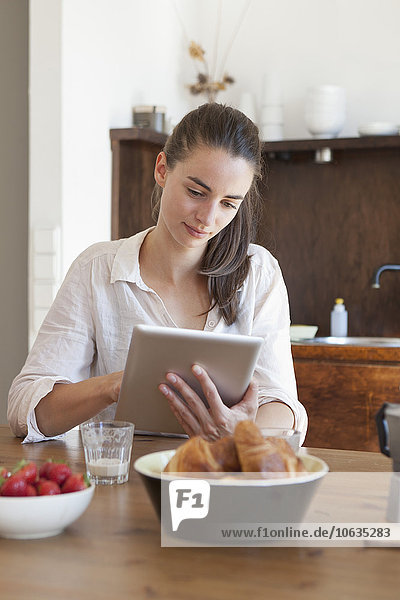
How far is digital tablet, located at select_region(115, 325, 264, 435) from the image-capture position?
1.41 meters

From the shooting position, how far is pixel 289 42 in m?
4.03

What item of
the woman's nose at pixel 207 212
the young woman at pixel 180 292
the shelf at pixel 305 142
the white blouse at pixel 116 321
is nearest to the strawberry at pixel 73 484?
the young woman at pixel 180 292

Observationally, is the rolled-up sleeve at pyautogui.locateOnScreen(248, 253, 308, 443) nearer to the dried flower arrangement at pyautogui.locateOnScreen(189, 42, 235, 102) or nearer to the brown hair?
the brown hair

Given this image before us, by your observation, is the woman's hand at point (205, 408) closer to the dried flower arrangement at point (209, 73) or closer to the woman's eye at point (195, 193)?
the woman's eye at point (195, 193)

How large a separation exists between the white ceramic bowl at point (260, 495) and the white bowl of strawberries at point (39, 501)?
0.31 ft

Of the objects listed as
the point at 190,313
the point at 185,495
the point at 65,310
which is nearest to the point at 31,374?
the point at 65,310

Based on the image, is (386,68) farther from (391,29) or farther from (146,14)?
(146,14)

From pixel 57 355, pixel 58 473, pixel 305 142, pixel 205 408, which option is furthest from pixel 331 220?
pixel 58 473

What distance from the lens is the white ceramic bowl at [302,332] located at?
3.69 m

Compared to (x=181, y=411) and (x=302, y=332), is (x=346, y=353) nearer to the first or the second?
(x=302, y=332)

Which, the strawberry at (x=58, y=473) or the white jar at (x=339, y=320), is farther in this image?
the white jar at (x=339, y=320)

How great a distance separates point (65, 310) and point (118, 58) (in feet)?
6.54

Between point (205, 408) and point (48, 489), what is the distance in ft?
1.81

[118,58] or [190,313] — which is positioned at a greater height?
[118,58]
